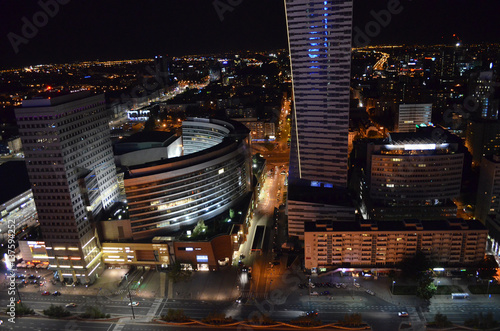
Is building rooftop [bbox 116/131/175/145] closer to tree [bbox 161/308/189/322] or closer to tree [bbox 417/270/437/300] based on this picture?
tree [bbox 161/308/189/322]

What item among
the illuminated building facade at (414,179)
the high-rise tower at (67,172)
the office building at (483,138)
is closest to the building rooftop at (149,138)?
the high-rise tower at (67,172)

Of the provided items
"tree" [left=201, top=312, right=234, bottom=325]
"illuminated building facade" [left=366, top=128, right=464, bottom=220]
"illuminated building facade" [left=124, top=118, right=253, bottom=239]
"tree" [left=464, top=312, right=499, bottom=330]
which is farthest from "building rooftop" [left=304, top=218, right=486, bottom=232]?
"illuminated building facade" [left=124, top=118, right=253, bottom=239]

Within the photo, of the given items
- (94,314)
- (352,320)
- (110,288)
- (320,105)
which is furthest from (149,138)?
(352,320)

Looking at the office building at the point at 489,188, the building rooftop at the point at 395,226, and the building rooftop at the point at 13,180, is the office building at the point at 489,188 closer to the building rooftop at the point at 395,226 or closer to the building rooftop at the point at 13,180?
the building rooftop at the point at 395,226

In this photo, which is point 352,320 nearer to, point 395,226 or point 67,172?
point 395,226

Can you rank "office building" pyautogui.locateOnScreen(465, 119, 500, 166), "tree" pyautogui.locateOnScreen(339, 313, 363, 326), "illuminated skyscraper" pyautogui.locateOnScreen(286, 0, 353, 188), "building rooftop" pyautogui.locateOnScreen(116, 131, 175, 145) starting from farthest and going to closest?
"building rooftop" pyautogui.locateOnScreen(116, 131, 175, 145) → "office building" pyautogui.locateOnScreen(465, 119, 500, 166) → "illuminated skyscraper" pyautogui.locateOnScreen(286, 0, 353, 188) → "tree" pyautogui.locateOnScreen(339, 313, 363, 326)

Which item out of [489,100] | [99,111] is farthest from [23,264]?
[489,100]

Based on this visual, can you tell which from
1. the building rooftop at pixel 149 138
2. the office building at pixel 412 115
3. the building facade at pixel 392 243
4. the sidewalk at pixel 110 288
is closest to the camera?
the sidewalk at pixel 110 288
